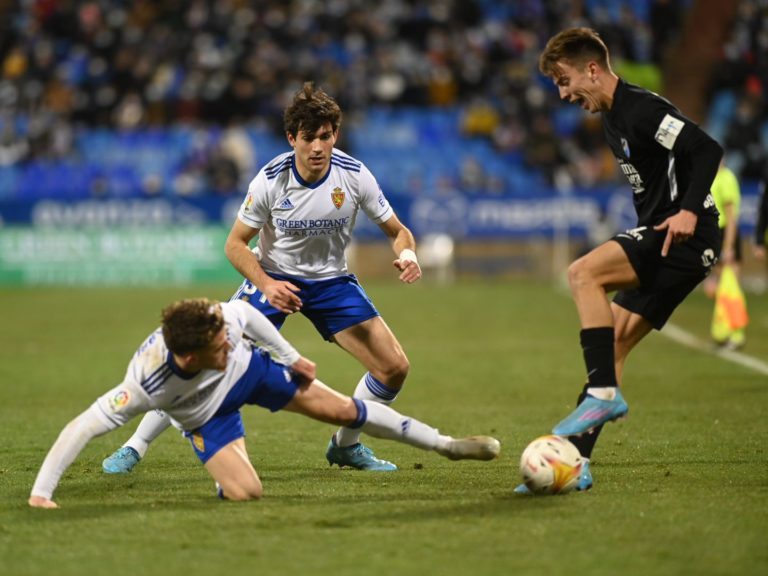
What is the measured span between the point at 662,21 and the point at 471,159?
5924 millimetres

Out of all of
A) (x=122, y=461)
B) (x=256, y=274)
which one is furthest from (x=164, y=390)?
(x=122, y=461)

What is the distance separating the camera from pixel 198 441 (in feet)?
20.2

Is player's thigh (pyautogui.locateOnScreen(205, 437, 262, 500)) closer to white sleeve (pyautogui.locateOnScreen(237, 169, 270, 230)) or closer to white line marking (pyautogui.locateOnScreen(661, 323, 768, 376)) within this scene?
white sleeve (pyautogui.locateOnScreen(237, 169, 270, 230))

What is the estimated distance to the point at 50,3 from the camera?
3188 centimetres

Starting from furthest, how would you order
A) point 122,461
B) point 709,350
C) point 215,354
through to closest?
1. point 709,350
2. point 122,461
3. point 215,354

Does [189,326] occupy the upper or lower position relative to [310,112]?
lower

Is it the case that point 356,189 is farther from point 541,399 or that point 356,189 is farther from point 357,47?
point 357,47

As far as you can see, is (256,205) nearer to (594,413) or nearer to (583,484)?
(594,413)

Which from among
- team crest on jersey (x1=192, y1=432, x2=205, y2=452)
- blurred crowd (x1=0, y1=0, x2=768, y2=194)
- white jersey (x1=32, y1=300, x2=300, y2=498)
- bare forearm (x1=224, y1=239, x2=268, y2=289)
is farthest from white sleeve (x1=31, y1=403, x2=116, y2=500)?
blurred crowd (x1=0, y1=0, x2=768, y2=194)

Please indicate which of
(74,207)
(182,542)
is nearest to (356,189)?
(182,542)

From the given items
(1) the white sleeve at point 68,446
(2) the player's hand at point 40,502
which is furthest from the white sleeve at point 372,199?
(2) the player's hand at point 40,502

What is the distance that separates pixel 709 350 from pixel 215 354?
9.42 meters

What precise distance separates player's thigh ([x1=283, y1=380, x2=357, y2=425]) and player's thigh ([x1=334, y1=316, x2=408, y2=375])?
101 centimetres

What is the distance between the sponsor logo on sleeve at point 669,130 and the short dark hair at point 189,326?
2341 mm
